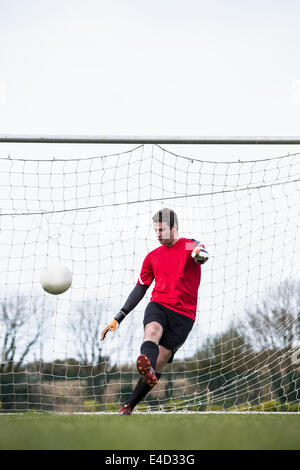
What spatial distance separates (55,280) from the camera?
4.62m

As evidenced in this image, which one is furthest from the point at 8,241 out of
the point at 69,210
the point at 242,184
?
the point at 242,184

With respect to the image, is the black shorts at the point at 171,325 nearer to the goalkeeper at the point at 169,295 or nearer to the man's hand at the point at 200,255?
the goalkeeper at the point at 169,295

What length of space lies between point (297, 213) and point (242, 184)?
2.45ft

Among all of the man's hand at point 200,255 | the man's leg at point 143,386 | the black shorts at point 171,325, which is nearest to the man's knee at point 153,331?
the black shorts at point 171,325

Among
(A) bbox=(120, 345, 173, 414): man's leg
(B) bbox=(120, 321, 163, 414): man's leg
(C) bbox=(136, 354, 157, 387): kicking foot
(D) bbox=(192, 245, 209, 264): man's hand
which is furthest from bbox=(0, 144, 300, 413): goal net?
(C) bbox=(136, 354, 157, 387): kicking foot

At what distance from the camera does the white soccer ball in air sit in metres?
4.63

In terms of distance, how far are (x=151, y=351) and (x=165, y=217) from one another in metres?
1.11

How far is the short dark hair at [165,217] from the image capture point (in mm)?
4105

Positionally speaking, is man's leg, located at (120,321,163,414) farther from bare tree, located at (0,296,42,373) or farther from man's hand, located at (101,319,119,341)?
bare tree, located at (0,296,42,373)

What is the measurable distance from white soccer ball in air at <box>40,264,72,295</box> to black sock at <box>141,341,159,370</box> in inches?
49.1

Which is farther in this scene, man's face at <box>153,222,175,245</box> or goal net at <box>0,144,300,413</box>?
goal net at <box>0,144,300,413</box>

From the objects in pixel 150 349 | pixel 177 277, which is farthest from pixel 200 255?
pixel 150 349

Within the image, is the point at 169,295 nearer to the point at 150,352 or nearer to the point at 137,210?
the point at 150,352
